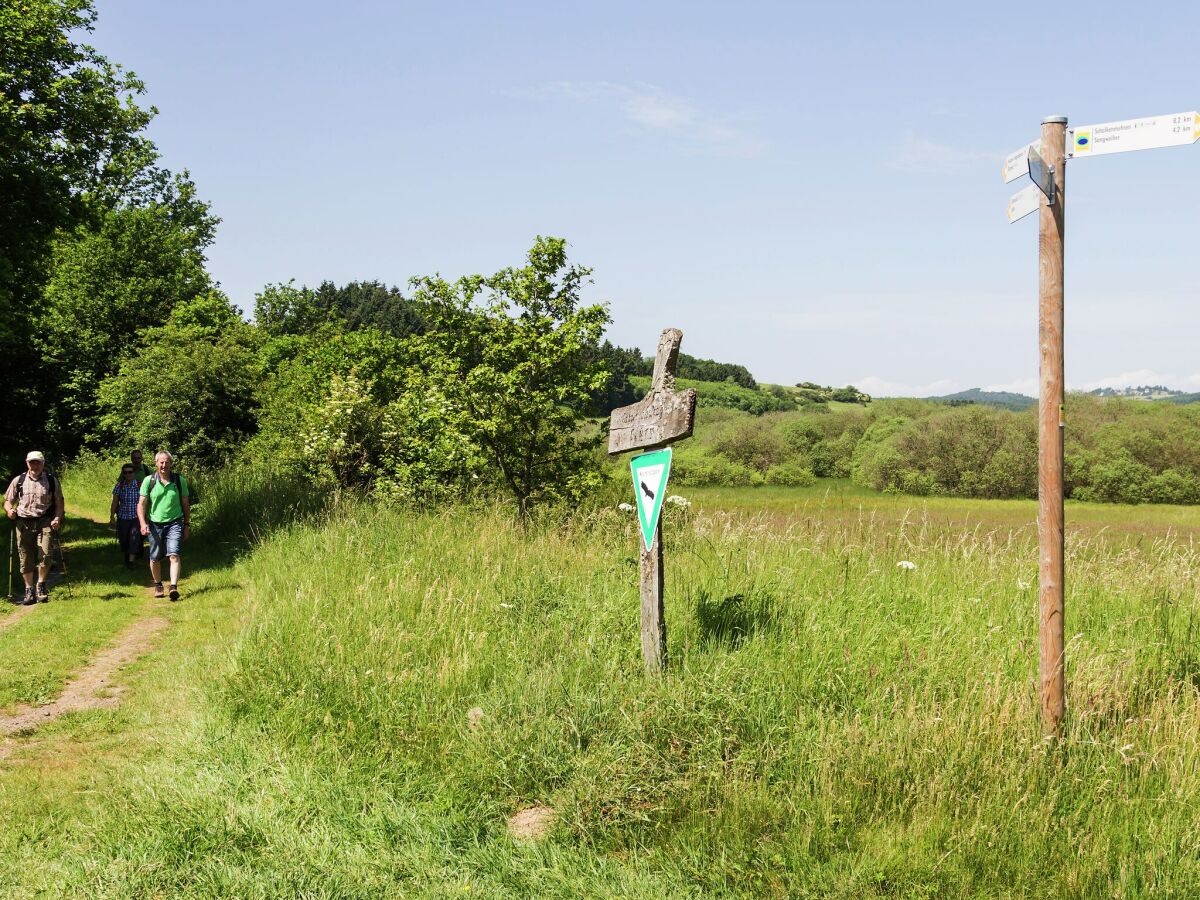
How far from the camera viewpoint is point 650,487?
6.05 metres

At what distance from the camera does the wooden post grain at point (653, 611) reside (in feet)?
19.5

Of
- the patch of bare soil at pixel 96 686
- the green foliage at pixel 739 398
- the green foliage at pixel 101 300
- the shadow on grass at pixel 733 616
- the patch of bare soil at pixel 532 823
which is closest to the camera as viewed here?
the patch of bare soil at pixel 532 823

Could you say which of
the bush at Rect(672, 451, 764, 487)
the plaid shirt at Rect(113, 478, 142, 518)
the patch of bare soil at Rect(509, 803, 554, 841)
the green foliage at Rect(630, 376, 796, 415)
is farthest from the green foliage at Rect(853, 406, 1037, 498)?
the patch of bare soil at Rect(509, 803, 554, 841)

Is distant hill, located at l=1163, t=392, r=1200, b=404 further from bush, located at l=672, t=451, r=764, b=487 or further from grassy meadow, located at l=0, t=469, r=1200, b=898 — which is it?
grassy meadow, located at l=0, t=469, r=1200, b=898

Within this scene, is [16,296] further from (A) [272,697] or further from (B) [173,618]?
(A) [272,697]

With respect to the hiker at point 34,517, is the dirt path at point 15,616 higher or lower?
lower

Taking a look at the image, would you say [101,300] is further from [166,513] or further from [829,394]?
[829,394]

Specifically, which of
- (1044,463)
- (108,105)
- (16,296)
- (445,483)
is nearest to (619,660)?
(1044,463)

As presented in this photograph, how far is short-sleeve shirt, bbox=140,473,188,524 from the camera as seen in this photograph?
1223 cm

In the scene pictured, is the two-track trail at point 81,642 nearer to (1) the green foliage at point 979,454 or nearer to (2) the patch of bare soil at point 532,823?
(2) the patch of bare soil at point 532,823

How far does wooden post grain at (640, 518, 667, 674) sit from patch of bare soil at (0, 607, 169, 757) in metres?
4.67

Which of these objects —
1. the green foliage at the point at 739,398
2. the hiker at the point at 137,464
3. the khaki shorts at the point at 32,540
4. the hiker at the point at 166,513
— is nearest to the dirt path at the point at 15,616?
the khaki shorts at the point at 32,540

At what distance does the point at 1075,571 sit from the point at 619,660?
4387 millimetres

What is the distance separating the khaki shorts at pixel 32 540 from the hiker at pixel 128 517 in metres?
2.42
